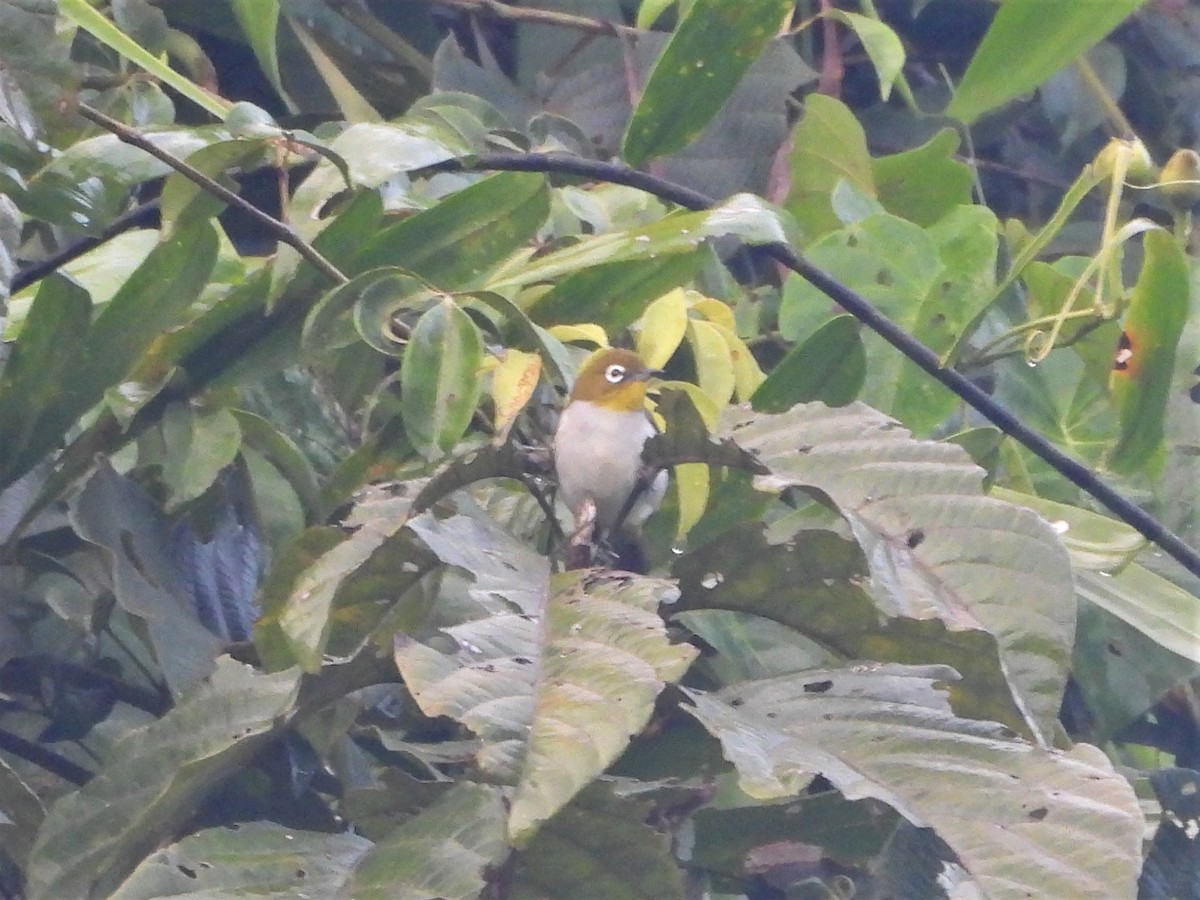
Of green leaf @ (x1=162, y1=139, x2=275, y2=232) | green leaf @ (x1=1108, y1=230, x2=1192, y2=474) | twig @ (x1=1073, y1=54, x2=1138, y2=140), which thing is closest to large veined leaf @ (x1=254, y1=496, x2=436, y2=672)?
green leaf @ (x1=162, y1=139, x2=275, y2=232)

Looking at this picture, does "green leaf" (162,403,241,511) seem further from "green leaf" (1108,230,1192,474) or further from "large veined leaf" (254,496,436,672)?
"green leaf" (1108,230,1192,474)

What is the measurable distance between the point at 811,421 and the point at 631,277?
0.33m

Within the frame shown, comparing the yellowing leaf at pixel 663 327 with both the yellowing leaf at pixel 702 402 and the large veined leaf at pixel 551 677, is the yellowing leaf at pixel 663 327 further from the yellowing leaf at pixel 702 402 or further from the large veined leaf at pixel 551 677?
the large veined leaf at pixel 551 677

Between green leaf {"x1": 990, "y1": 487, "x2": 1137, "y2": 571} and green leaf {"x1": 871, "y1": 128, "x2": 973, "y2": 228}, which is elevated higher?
green leaf {"x1": 871, "y1": 128, "x2": 973, "y2": 228}

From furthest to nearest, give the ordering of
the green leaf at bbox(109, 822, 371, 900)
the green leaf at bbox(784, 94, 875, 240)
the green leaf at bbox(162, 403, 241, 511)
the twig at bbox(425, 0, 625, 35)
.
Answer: the twig at bbox(425, 0, 625, 35)
the green leaf at bbox(784, 94, 875, 240)
the green leaf at bbox(162, 403, 241, 511)
the green leaf at bbox(109, 822, 371, 900)

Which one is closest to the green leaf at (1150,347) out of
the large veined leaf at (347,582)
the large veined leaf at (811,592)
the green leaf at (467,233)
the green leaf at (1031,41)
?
the green leaf at (1031,41)

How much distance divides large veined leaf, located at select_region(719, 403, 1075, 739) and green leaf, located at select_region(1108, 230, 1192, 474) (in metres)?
0.34

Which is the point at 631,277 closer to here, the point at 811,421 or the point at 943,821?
the point at 811,421

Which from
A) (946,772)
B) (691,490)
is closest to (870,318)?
(691,490)

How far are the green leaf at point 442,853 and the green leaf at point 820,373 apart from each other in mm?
707

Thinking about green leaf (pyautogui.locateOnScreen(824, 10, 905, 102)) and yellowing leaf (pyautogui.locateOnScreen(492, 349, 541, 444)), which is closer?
yellowing leaf (pyautogui.locateOnScreen(492, 349, 541, 444))

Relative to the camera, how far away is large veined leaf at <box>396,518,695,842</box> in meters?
0.82

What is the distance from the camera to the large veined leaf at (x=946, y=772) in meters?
0.84

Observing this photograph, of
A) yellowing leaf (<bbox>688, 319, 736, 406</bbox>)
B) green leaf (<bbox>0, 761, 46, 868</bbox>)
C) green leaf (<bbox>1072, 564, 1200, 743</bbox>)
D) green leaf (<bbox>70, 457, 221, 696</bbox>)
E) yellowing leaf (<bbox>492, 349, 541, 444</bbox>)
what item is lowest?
green leaf (<bbox>1072, 564, 1200, 743</bbox>)
